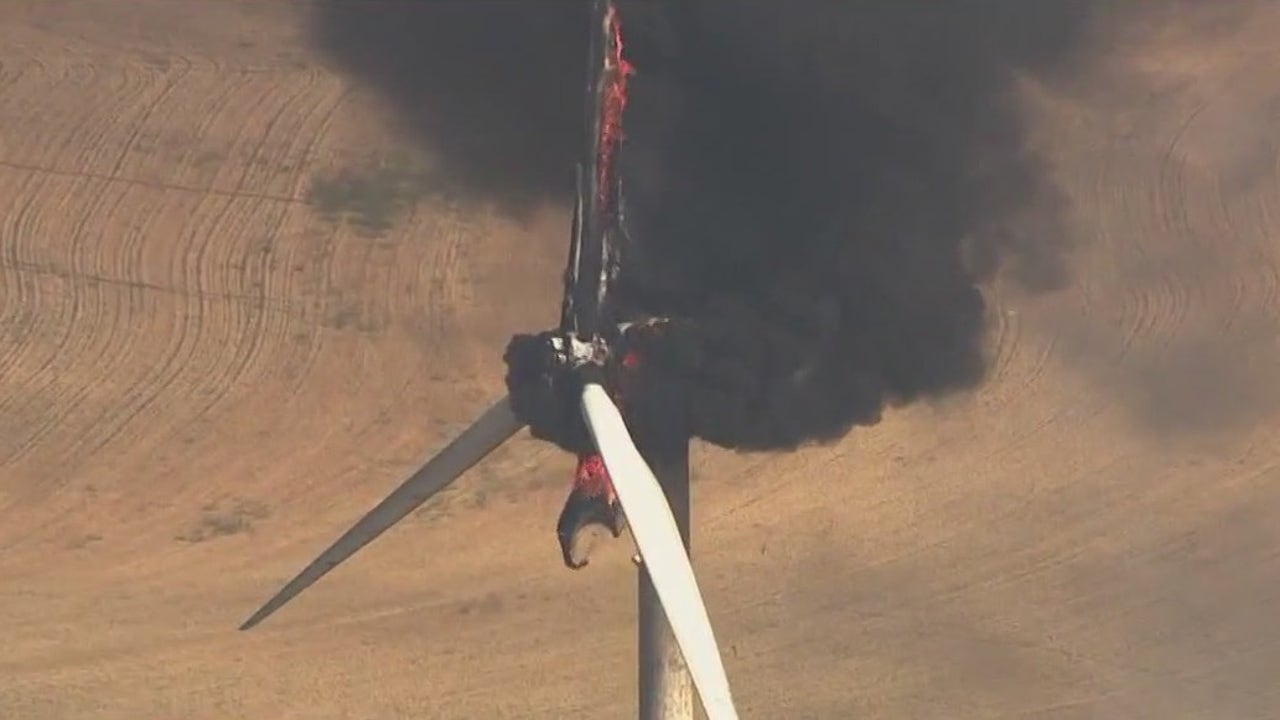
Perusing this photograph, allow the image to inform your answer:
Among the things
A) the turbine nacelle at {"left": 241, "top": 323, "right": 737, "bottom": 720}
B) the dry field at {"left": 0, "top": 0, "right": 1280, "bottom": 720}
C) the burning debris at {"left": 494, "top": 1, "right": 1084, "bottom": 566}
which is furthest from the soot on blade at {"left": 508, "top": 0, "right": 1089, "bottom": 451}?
the dry field at {"left": 0, "top": 0, "right": 1280, "bottom": 720}

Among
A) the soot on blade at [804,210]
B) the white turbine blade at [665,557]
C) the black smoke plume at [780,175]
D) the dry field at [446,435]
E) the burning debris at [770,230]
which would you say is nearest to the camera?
the white turbine blade at [665,557]

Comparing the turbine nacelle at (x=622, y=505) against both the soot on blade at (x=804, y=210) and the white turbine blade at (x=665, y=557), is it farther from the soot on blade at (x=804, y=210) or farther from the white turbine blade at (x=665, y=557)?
the soot on blade at (x=804, y=210)

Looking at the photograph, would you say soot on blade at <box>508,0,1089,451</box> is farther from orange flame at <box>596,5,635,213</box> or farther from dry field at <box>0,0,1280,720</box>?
dry field at <box>0,0,1280,720</box>

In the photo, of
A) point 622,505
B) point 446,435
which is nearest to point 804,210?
point 446,435

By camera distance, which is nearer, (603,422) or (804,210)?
(603,422)

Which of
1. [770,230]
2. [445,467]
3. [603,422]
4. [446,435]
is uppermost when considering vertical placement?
[770,230]

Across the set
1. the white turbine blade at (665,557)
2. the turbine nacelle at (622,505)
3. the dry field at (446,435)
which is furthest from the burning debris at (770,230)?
the dry field at (446,435)

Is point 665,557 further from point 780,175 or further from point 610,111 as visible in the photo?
point 780,175
